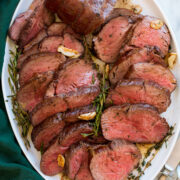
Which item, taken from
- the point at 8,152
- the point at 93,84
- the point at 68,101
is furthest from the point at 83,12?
the point at 8,152

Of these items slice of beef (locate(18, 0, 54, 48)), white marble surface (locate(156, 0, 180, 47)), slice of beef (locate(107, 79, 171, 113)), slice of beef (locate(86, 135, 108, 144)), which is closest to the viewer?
slice of beef (locate(107, 79, 171, 113))

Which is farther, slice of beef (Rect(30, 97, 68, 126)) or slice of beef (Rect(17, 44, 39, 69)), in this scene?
slice of beef (Rect(17, 44, 39, 69))

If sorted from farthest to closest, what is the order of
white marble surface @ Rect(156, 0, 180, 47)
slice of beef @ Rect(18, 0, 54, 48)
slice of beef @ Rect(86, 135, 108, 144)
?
1. white marble surface @ Rect(156, 0, 180, 47)
2. slice of beef @ Rect(18, 0, 54, 48)
3. slice of beef @ Rect(86, 135, 108, 144)

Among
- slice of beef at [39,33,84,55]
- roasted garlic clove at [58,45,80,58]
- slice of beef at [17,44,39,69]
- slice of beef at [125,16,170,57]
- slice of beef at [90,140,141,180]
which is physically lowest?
slice of beef at [90,140,141,180]

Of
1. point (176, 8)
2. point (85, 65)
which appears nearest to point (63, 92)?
point (85, 65)

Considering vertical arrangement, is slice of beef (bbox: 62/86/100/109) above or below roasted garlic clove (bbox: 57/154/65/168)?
above

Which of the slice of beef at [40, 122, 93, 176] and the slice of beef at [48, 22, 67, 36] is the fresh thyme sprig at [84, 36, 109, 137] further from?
the slice of beef at [48, 22, 67, 36]

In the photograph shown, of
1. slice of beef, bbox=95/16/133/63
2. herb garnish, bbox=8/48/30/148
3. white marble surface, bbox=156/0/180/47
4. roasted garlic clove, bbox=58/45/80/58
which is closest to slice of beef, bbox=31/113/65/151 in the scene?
herb garnish, bbox=8/48/30/148

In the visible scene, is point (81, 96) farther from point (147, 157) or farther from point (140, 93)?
A: point (147, 157)
